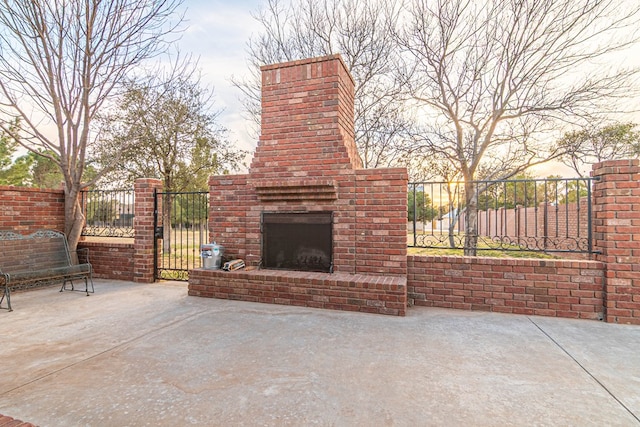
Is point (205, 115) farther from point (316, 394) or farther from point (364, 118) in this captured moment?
point (316, 394)

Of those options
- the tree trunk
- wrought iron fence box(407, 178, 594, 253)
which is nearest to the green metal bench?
wrought iron fence box(407, 178, 594, 253)

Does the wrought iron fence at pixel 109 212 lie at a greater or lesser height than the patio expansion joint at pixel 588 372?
greater

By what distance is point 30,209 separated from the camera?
498 cm

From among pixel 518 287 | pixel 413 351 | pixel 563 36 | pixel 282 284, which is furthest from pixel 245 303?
pixel 563 36

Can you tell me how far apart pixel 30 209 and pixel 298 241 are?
468 centimetres

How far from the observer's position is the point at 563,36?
6.48 metres

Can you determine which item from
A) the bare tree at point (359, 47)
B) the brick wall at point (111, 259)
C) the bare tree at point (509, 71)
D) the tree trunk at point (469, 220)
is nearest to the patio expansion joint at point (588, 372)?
the tree trunk at point (469, 220)

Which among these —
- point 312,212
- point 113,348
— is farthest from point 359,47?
point 113,348

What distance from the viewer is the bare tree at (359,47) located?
8.25m

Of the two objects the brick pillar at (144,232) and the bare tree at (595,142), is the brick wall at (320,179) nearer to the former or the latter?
the brick pillar at (144,232)

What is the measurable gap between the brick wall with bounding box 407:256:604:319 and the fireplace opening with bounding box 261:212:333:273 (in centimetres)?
115

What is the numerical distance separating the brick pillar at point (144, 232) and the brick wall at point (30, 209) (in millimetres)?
1654

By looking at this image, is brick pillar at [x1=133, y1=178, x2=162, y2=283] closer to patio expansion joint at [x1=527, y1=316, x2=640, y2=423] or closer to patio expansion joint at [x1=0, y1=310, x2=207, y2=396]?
patio expansion joint at [x1=0, y1=310, x2=207, y2=396]

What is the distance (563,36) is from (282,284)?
8.01 meters
